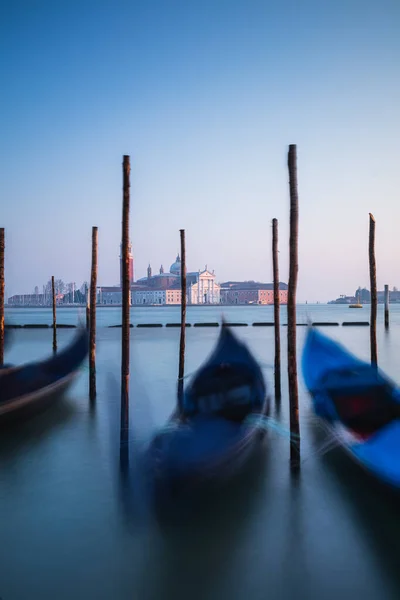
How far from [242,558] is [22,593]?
1.18 metres

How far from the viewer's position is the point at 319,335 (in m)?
6.34

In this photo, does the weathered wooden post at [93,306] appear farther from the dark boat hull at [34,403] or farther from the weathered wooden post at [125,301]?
the weathered wooden post at [125,301]

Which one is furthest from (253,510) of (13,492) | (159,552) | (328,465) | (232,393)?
(13,492)

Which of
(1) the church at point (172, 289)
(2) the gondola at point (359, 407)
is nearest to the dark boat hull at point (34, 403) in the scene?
(2) the gondola at point (359, 407)

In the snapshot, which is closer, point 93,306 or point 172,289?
point 93,306

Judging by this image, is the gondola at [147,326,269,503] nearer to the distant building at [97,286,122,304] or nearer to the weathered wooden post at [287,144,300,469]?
the weathered wooden post at [287,144,300,469]

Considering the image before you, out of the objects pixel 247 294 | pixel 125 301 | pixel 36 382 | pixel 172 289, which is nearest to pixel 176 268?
pixel 172 289

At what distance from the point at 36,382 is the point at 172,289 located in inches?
3409

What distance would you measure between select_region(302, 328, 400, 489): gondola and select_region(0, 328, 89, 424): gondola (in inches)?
128

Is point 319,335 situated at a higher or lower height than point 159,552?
higher

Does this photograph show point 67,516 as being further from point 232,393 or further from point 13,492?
point 232,393

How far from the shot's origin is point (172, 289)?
92250 millimetres

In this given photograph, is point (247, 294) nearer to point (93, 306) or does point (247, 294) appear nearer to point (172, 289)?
point (172, 289)

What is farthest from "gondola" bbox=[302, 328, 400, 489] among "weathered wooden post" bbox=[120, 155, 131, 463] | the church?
the church
